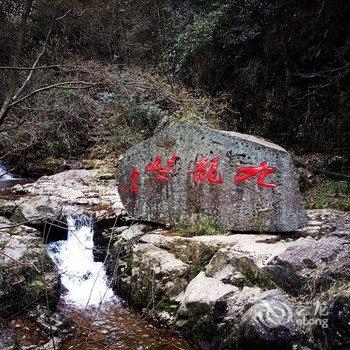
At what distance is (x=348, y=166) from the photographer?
8.51 meters

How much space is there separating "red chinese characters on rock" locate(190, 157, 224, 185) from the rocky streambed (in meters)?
0.80

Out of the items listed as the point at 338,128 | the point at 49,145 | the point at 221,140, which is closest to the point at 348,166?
the point at 338,128

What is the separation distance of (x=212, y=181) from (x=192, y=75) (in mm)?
6438

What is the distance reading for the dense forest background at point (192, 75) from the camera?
8.87 meters

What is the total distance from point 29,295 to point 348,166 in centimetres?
673

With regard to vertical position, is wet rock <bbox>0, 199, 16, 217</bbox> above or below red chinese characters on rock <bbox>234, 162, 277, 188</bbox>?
below

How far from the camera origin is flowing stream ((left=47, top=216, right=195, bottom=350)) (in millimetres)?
4609

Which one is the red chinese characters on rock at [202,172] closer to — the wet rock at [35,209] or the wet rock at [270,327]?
the wet rock at [35,209]

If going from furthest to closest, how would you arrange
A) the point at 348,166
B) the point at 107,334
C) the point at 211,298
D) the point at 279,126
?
the point at 279,126, the point at 348,166, the point at 107,334, the point at 211,298

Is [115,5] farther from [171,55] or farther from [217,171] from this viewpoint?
[217,171]

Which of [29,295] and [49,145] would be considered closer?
[29,295]

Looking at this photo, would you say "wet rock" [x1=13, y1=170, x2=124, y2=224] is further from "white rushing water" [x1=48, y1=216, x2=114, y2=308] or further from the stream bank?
"white rushing water" [x1=48, y1=216, x2=114, y2=308]

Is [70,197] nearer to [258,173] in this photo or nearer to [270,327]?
[258,173]

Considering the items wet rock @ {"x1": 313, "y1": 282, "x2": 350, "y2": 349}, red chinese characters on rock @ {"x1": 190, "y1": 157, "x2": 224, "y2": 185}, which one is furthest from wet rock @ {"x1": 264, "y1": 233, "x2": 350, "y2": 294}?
red chinese characters on rock @ {"x1": 190, "y1": 157, "x2": 224, "y2": 185}
